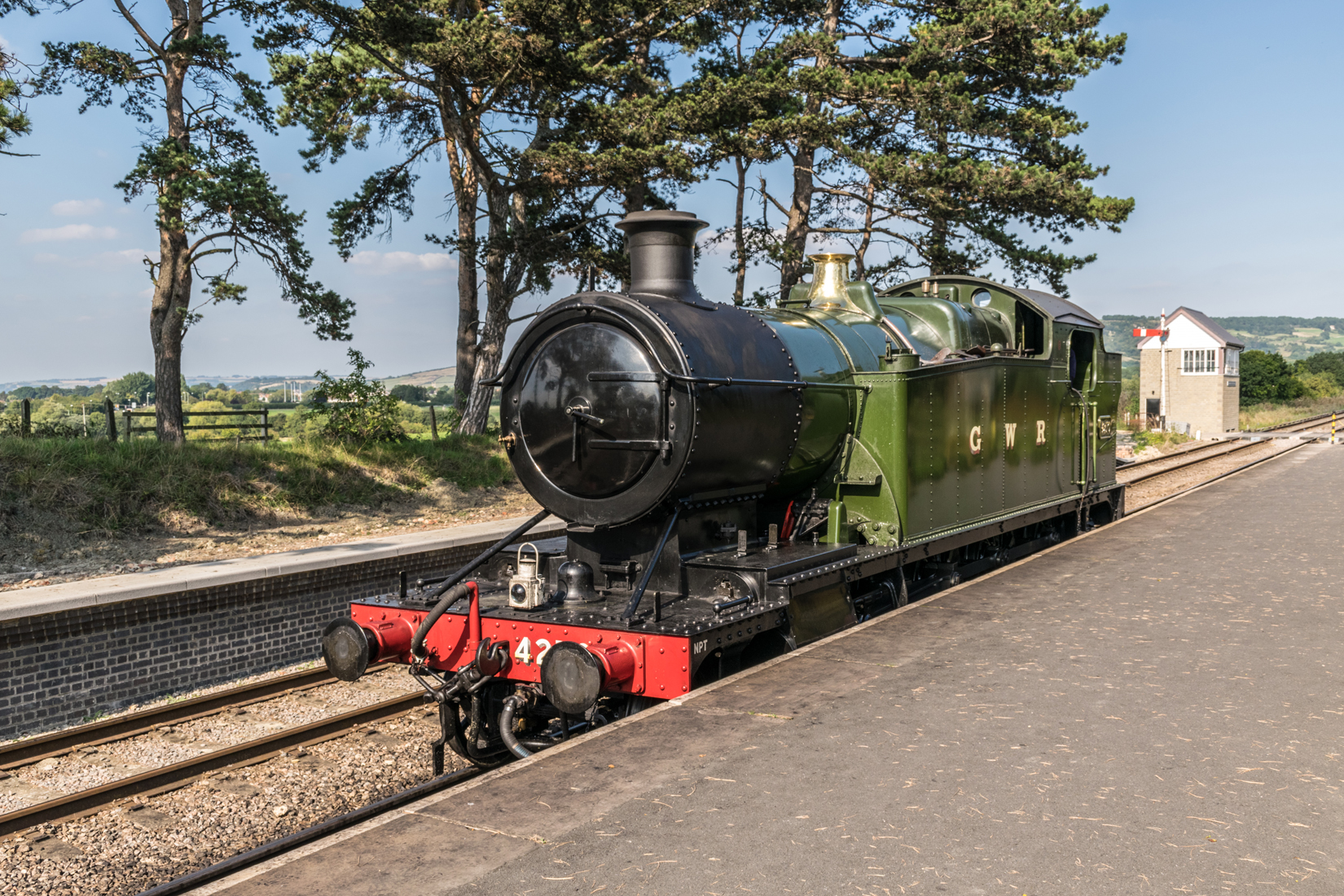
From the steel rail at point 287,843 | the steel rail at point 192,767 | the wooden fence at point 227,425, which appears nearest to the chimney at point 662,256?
the steel rail at point 287,843

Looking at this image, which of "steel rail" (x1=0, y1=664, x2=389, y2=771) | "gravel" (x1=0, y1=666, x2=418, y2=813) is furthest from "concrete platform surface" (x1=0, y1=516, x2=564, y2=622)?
"gravel" (x1=0, y1=666, x2=418, y2=813)

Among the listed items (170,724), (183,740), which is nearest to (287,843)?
(183,740)

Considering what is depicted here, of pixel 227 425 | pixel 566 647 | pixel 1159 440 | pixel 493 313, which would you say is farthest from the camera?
pixel 1159 440

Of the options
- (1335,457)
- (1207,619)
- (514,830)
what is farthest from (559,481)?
(1335,457)

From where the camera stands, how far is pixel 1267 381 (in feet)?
211

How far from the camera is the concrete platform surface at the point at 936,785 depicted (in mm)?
3123

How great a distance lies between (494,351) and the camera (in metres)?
18.7

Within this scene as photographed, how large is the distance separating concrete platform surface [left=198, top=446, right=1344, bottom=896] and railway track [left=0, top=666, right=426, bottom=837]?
2.78m

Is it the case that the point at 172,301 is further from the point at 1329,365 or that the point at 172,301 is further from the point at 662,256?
the point at 1329,365

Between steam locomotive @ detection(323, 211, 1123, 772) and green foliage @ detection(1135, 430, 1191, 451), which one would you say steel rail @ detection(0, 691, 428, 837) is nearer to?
steam locomotive @ detection(323, 211, 1123, 772)

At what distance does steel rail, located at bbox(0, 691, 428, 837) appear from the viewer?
5109 millimetres

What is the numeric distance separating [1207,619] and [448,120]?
1475cm

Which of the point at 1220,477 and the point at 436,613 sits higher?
the point at 436,613

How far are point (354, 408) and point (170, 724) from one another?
9512mm
